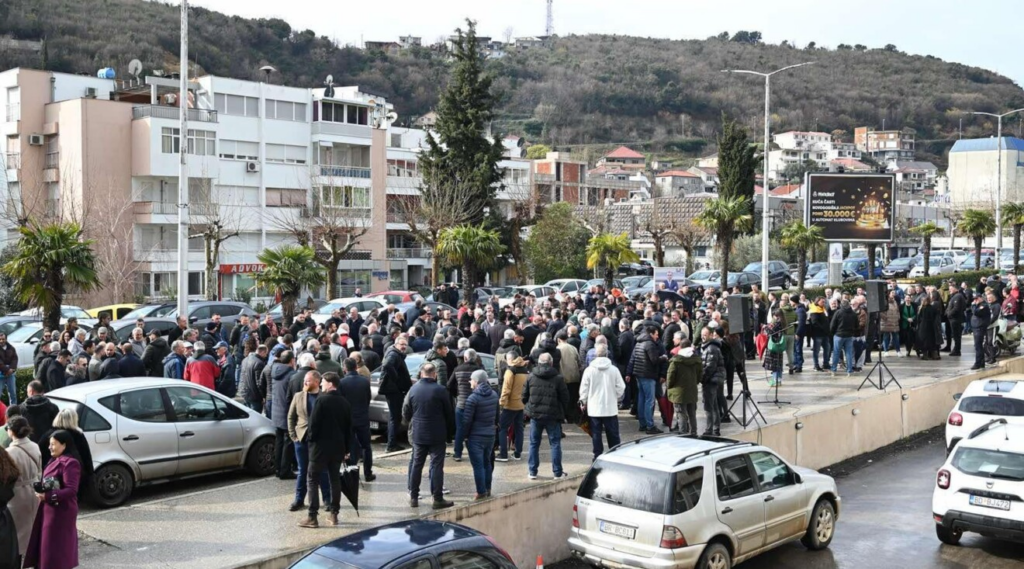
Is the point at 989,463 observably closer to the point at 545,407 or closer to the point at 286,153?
the point at 545,407

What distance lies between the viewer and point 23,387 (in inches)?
658

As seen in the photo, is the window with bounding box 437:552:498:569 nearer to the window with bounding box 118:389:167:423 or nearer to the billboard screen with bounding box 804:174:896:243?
the window with bounding box 118:389:167:423

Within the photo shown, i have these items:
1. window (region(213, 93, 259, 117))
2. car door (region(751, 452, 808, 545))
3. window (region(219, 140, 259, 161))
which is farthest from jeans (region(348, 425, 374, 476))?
window (region(213, 93, 259, 117))

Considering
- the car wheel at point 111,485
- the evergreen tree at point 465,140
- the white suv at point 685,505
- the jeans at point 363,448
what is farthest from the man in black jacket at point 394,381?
the evergreen tree at point 465,140

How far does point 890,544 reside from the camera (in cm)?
1178

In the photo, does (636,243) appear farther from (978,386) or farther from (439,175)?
(978,386)

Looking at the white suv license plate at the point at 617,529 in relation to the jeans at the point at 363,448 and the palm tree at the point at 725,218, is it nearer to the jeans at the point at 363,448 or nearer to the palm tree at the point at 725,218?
the jeans at the point at 363,448

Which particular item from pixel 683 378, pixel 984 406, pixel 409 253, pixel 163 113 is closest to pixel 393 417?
pixel 683 378

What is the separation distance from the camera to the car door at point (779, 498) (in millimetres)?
10539

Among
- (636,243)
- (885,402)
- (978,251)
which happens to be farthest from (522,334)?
(636,243)

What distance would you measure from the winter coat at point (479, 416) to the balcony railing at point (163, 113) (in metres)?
42.8

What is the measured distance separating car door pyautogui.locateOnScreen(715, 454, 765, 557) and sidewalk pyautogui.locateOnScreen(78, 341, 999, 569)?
268 centimetres

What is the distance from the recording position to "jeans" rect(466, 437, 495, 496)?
36.1ft

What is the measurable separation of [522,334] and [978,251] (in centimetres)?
3496
